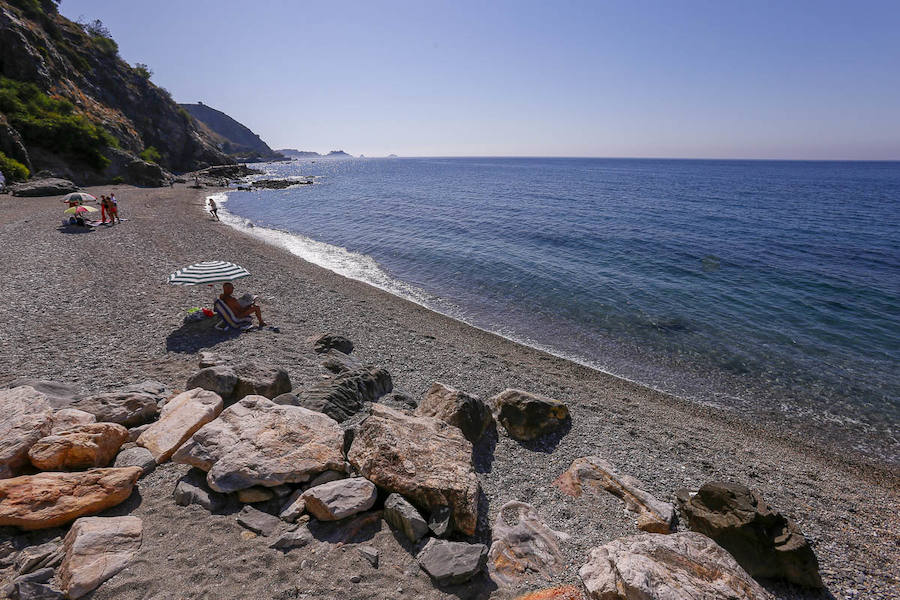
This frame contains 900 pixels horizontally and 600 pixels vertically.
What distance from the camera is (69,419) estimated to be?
617 cm

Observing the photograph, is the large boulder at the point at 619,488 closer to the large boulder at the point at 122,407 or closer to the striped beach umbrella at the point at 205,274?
the large boulder at the point at 122,407

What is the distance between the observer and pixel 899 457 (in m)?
10.3

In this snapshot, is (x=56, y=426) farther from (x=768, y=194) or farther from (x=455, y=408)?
(x=768, y=194)

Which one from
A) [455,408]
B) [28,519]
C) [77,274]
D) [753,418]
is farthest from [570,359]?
[77,274]

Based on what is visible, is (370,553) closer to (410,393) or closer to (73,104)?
(410,393)

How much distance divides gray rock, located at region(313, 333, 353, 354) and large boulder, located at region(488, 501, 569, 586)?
759 centimetres

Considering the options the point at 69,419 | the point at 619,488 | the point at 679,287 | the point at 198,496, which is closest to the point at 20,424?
the point at 69,419

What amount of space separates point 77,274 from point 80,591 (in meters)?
17.3

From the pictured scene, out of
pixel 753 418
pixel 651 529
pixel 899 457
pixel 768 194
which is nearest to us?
pixel 651 529

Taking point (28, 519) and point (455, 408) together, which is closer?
point (28, 519)

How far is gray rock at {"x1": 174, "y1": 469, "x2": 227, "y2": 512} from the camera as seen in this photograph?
18.2 ft

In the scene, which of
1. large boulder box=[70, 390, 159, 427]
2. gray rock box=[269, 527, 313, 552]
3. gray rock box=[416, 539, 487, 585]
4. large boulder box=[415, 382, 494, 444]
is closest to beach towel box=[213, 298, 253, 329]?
large boulder box=[70, 390, 159, 427]

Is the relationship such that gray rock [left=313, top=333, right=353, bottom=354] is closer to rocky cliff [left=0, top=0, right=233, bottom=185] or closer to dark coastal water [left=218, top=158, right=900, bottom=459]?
dark coastal water [left=218, top=158, right=900, bottom=459]

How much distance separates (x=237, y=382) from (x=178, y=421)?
1.61 metres
